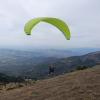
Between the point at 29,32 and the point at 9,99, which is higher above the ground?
the point at 29,32

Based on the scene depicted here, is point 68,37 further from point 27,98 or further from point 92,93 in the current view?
point 27,98

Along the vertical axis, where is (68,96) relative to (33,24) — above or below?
below

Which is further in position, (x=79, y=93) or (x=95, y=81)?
(x=95, y=81)

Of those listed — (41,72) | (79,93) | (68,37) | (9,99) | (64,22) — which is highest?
(64,22)

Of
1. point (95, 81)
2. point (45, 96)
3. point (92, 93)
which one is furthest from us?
point (95, 81)

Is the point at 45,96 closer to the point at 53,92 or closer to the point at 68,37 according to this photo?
the point at 53,92

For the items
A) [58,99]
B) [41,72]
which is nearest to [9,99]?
[58,99]

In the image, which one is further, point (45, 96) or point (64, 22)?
point (45, 96)

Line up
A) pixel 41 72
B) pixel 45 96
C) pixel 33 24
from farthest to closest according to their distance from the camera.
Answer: pixel 41 72
pixel 45 96
pixel 33 24

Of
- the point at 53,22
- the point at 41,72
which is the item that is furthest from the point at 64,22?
the point at 41,72

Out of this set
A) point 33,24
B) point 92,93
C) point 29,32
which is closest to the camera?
point 29,32
